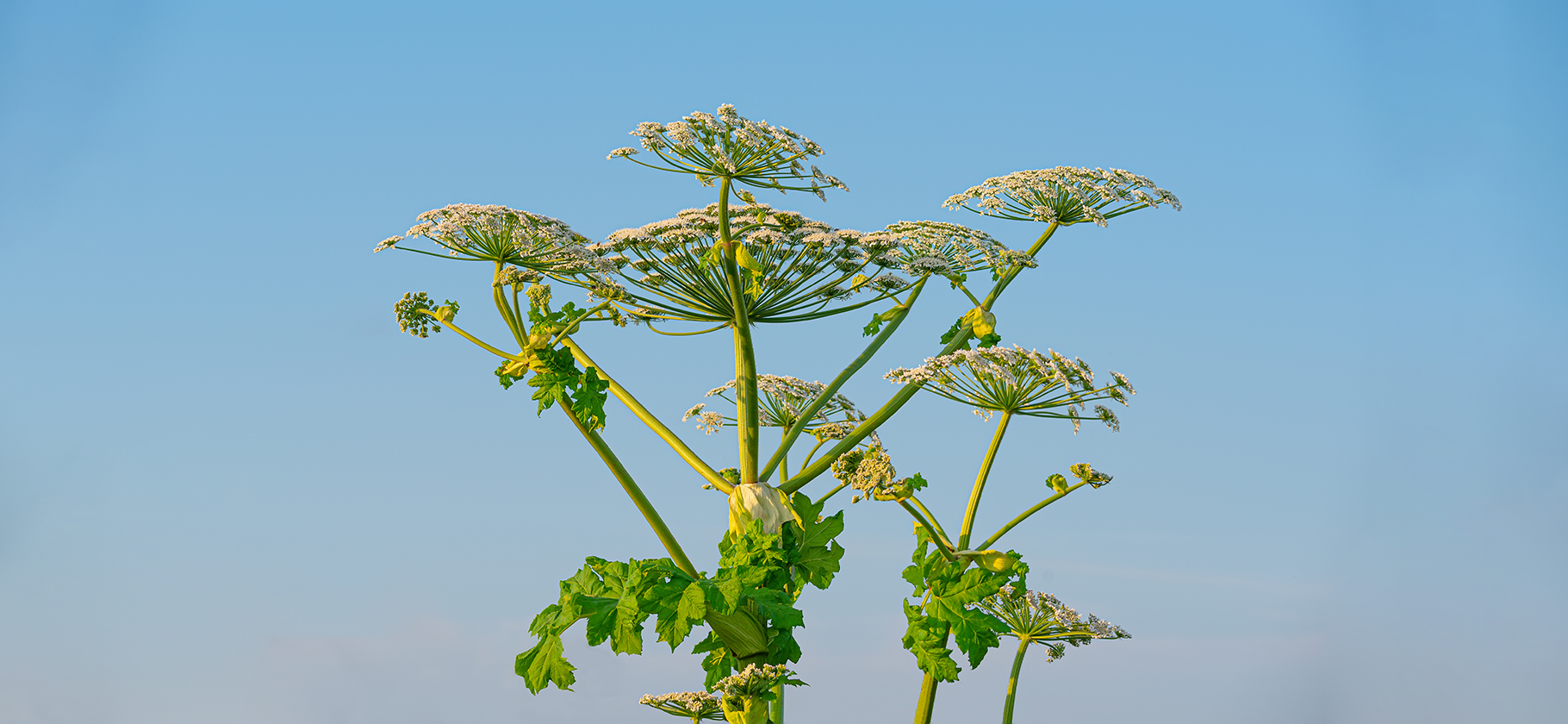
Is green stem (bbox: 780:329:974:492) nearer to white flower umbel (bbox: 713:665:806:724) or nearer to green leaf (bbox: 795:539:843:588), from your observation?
green leaf (bbox: 795:539:843:588)

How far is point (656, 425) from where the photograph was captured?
49.1 ft

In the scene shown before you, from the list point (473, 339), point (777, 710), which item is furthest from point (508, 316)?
point (777, 710)

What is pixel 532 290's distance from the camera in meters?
14.0

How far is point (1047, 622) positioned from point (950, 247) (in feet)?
17.0

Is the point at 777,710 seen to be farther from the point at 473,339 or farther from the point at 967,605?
the point at 473,339

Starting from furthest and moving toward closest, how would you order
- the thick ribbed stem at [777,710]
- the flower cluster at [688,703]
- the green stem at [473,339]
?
1. the thick ribbed stem at [777,710]
2. the green stem at [473,339]
3. the flower cluster at [688,703]

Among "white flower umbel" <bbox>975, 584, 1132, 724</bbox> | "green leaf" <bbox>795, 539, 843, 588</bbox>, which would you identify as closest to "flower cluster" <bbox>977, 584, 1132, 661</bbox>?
"white flower umbel" <bbox>975, 584, 1132, 724</bbox>

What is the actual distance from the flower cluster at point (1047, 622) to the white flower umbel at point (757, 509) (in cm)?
380

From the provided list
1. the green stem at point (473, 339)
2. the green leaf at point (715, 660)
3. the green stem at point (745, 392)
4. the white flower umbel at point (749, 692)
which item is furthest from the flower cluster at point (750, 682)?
the green stem at point (473, 339)

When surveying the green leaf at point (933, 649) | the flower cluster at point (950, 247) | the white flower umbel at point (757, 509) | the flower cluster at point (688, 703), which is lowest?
the flower cluster at point (688, 703)

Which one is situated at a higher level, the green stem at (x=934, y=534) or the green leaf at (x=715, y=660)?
the green stem at (x=934, y=534)

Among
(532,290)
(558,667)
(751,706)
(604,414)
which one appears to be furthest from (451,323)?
(751,706)

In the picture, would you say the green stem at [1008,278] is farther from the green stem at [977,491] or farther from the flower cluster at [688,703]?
the flower cluster at [688,703]

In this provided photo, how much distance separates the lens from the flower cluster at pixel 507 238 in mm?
13750
